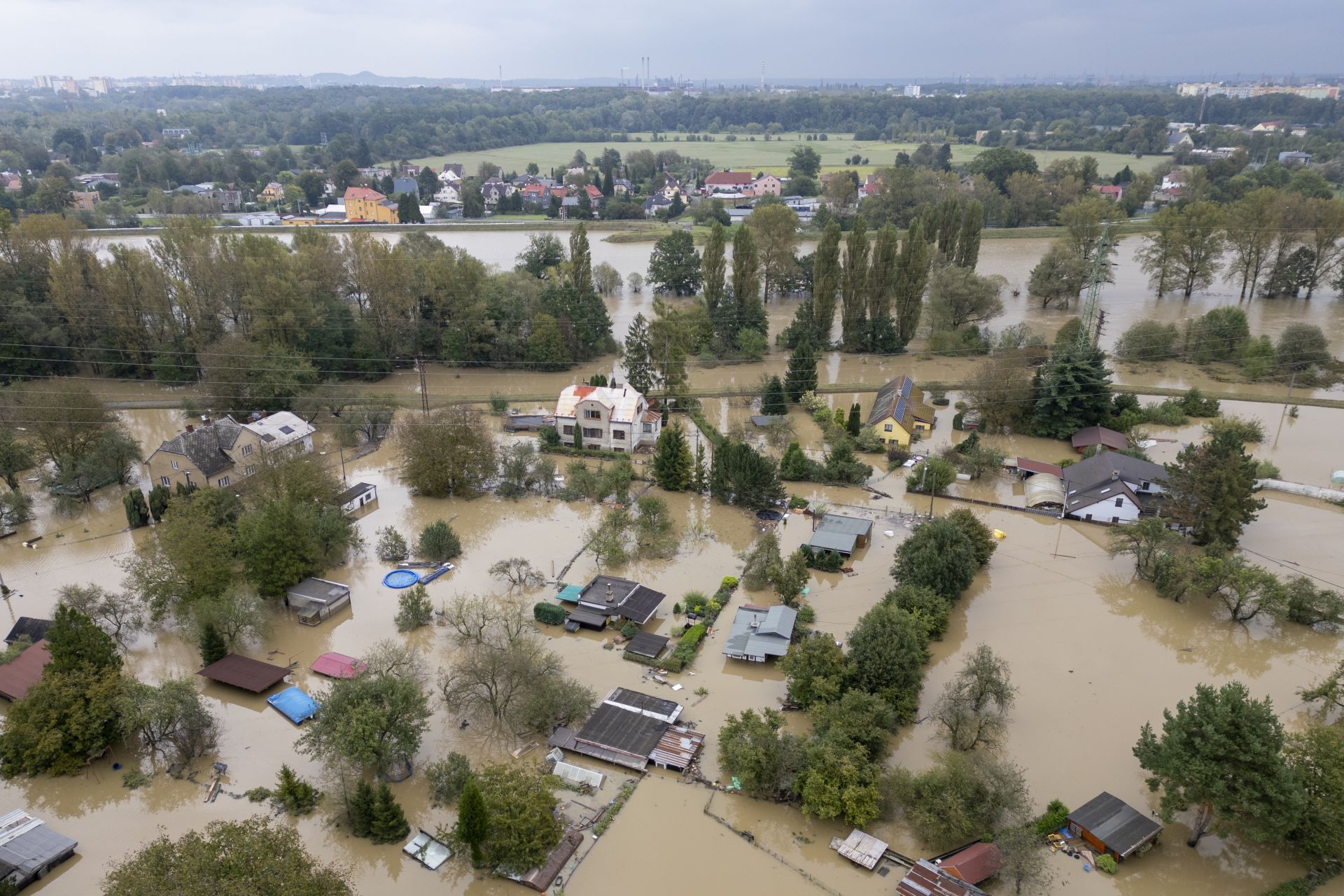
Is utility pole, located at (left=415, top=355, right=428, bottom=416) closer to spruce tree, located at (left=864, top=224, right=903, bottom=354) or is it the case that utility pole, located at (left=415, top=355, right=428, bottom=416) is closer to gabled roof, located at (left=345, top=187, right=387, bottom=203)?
spruce tree, located at (left=864, top=224, right=903, bottom=354)

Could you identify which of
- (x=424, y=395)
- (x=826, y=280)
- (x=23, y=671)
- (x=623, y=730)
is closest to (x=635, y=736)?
(x=623, y=730)

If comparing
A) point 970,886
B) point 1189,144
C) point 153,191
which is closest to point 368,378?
point 970,886

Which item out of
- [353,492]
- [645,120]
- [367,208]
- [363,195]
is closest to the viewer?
[353,492]

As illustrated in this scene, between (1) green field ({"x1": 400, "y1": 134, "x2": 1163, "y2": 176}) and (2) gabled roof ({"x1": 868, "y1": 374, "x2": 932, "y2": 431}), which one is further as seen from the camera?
(1) green field ({"x1": 400, "y1": 134, "x2": 1163, "y2": 176})

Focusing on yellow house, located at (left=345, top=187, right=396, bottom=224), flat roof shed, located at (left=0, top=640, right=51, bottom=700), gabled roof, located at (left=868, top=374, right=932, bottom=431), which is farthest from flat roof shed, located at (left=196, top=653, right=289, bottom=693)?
yellow house, located at (left=345, top=187, right=396, bottom=224)

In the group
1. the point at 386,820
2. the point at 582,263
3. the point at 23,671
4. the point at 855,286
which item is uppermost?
the point at 582,263

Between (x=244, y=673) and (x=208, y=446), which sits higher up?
(x=208, y=446)

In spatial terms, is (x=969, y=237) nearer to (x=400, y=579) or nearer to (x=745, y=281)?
(x=745, y=281)
